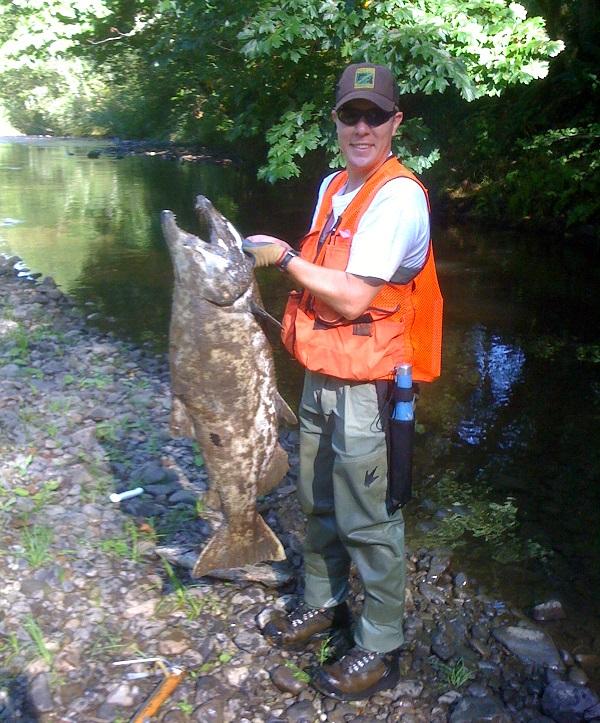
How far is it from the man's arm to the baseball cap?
0.63 metres

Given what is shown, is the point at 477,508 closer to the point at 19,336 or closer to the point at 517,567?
the point at 517,567

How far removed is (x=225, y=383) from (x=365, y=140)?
1121mm

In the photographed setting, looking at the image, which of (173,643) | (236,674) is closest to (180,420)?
(173,643)

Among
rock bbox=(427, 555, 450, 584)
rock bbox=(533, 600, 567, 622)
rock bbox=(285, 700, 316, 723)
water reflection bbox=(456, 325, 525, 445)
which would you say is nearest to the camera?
rock bbox=(285, 700, 316, 723)

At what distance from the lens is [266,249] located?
2.78 metres

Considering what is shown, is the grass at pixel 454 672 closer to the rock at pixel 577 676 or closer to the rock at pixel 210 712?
the rock at pixel 577 676

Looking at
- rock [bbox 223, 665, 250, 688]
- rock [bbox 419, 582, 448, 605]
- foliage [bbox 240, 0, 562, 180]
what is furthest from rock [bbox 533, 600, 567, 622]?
foliage [bbox 240, 0, 562, 180]

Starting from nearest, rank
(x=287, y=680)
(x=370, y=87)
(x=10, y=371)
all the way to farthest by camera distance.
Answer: (x=370, y=87) < (x=287, y=680) < (x=10, y=371)

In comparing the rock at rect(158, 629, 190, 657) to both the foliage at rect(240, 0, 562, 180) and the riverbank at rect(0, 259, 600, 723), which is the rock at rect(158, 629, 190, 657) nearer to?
the riverbank at rect(0, 259, 600, 723)

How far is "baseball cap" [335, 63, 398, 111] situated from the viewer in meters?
2.75

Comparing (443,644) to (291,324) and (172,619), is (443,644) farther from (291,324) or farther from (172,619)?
(291,324)

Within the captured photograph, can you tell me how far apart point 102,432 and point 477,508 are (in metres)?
2.67

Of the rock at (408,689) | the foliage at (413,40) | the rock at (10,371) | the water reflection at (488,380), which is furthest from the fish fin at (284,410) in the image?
the foliage at (413,40)

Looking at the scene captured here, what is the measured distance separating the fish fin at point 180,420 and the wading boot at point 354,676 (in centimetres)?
115
